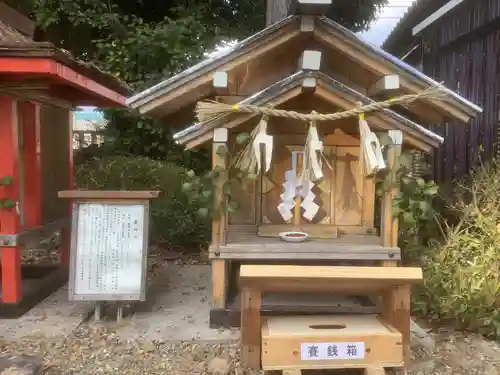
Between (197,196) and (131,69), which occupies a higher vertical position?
(131,69)

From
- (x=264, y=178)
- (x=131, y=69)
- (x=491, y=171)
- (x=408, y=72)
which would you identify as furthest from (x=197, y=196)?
(x=131, y=69)

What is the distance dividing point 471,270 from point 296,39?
289 cm

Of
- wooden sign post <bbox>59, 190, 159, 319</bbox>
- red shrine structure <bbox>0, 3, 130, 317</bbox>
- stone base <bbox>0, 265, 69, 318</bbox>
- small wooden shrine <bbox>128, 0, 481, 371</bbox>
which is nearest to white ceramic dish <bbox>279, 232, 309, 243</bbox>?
small wooden shrine <bbox>128, 0, 481, 371</bbox>

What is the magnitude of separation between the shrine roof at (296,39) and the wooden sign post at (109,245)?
40.3 inches

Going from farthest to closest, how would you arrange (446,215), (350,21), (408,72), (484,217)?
(350,21) < (446,215) < (484,217) < (408,72)

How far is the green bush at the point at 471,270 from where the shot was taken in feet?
15.7

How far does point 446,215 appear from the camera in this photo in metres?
6.74

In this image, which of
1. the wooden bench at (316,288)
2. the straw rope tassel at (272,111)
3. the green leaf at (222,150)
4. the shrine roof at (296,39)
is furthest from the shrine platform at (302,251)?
the shrine roof at (296,39)

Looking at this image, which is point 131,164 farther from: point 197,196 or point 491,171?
point 491,171

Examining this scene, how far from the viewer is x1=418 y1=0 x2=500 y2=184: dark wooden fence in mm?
6578

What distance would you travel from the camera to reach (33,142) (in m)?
5.68

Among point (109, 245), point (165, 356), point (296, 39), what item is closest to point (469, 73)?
point (296, 39)

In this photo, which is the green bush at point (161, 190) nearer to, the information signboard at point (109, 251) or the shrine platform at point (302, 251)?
the information signboard at point (109, 251)

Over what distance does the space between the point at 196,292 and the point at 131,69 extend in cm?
508
